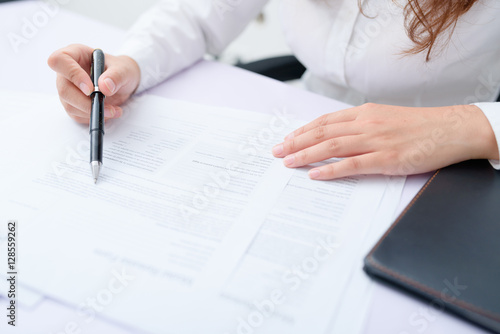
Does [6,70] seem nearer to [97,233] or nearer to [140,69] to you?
[140,69]

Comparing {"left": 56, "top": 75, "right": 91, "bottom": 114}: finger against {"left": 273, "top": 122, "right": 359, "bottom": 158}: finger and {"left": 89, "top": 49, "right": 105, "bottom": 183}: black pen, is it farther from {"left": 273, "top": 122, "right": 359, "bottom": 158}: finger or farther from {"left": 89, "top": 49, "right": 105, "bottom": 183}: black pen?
{"left": 273, "top": 122, "right": 359, "bottom": 158}: finger

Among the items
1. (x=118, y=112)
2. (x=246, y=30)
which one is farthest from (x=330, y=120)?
(x=246, y=30)

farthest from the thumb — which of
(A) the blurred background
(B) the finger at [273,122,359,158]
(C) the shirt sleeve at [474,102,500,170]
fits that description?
(A) the blurred background

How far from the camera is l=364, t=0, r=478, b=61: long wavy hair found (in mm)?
612

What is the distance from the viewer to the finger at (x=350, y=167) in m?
0.51

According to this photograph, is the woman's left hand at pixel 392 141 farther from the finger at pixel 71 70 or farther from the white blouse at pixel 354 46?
the finger at pixel 71 70

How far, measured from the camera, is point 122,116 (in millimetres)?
655

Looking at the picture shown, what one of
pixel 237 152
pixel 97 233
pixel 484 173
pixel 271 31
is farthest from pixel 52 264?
pixel 271 31

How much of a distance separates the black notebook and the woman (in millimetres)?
66

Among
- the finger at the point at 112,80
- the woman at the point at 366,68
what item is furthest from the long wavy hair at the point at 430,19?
the finger at the point at 112,80

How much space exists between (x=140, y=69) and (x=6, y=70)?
0.29m

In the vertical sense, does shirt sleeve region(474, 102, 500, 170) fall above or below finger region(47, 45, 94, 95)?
below

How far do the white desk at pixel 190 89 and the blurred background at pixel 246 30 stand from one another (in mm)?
1190

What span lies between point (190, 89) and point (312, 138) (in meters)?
0.29
